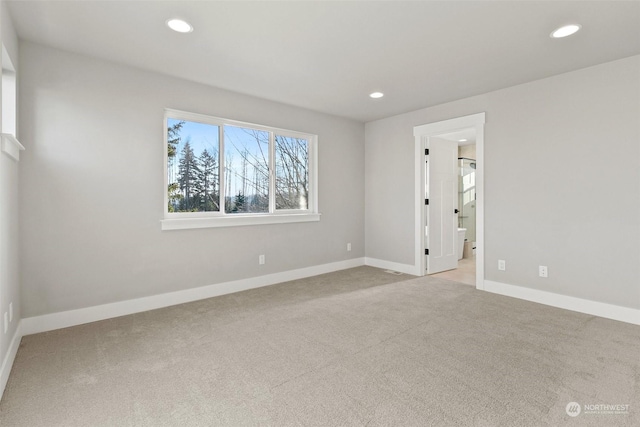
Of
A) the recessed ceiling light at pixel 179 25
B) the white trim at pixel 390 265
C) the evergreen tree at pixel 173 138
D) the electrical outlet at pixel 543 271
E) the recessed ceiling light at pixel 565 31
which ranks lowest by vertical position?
the white trim at pixel 390 265

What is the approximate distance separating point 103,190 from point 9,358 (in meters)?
1.48

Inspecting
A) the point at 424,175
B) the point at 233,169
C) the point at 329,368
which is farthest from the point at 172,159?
the point at 424,175

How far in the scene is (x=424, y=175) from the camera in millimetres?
4703

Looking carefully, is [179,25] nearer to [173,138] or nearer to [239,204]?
[173,138]

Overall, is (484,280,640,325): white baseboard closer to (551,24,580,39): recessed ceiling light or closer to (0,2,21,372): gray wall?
(551,24,580,39): recessed ceiling light

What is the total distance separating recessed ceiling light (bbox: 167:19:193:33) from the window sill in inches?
71.3

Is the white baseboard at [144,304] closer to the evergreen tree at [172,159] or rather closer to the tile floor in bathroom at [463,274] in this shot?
the evergreen tree at [172,159]

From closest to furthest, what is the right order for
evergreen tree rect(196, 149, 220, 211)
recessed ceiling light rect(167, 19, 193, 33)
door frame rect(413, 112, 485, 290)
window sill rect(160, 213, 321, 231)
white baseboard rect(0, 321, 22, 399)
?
1. white baseboard rect(0, 321, 22, 399)
2. recessed ceiling light rect(167, 19, 193, 33)
3. window sill rect(160, 213, 321, 231)
4. evergreen tree rect(196, 149, 220, 211)
5. door frame rect(413, 112, 485, 290)

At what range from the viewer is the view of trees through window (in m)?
3.60

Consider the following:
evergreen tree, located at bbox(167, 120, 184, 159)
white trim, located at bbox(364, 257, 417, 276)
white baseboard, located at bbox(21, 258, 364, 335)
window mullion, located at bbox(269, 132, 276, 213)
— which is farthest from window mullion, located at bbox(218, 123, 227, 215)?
white trim, located at bbox(364, 257, 417, 276)

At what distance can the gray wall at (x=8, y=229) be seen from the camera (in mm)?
2006

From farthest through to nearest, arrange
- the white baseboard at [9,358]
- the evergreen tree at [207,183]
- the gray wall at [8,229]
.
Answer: the evergreen tree at [207,183] → the gray wall at [8,229] → the white baseboard at [9,358]

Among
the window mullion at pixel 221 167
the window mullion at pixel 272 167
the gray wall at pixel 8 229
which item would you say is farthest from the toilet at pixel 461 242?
the gray wall at pixel 8 229

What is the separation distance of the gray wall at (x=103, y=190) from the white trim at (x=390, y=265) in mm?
2144
